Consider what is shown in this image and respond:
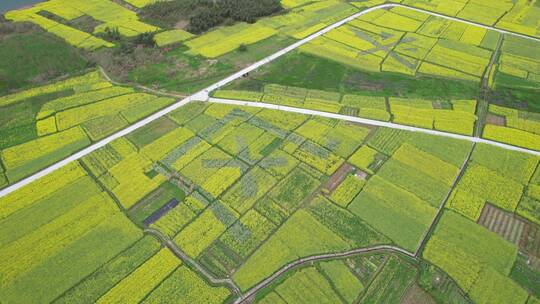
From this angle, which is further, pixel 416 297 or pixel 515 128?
pixel 515 128

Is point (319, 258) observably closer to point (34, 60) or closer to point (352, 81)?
point (352, 81)

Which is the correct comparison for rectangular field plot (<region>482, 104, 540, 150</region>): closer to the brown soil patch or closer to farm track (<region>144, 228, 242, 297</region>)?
the brown soil patch

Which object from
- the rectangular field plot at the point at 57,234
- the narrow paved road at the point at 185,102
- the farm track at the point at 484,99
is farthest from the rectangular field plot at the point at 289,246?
the farm track at the point at 484,99

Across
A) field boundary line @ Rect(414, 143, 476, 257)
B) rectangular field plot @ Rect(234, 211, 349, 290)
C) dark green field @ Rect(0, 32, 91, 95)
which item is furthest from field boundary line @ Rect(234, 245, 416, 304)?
dark green field @ Rect(0, 32, 91, 95)

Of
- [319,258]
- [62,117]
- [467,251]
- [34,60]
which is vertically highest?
[34,60]

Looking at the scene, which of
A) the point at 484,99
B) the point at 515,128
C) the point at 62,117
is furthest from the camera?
the point at 484,99

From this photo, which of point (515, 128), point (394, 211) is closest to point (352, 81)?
point (515, 128)

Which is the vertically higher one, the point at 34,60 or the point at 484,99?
the point at 34,60

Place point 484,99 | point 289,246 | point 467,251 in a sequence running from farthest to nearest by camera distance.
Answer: point 484,99 < point 289,246 < point 467,251

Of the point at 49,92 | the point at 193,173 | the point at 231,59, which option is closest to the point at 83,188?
the point at 193,173
